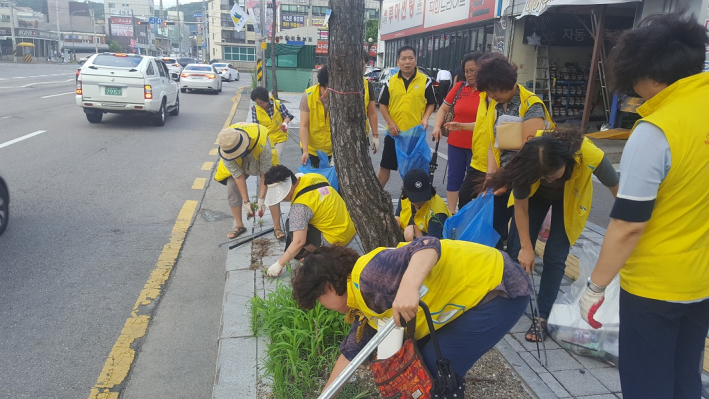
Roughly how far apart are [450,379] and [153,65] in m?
12.8

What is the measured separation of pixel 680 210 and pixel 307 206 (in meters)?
2.59

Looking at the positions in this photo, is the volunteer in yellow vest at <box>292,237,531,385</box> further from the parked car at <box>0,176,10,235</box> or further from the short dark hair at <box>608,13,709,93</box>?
the parked car at <box>0,176,10,235</box>

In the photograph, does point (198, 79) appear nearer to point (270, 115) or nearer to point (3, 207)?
point (270, 115)

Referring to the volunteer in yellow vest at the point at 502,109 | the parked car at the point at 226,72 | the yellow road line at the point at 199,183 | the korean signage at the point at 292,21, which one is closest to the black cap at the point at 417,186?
the volunteer in yellow vest at the point at 502,109

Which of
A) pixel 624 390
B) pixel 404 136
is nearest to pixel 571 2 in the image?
pixel 404 136

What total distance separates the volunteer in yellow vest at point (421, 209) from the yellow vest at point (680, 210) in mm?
2088

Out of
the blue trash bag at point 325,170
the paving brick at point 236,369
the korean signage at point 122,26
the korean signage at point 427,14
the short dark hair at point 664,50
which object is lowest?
the paving brick at point 236,369

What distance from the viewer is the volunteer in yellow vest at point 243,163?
16.5 ft

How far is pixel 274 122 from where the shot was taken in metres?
7.02

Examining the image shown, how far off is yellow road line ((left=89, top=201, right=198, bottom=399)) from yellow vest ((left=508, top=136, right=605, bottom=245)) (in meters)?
2.58

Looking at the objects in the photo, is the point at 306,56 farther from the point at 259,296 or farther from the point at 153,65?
the point at 259,296

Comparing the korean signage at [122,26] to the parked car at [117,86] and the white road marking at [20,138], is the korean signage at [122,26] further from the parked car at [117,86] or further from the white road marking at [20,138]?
the white road marking at [20,138]

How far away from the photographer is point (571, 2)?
968 cm

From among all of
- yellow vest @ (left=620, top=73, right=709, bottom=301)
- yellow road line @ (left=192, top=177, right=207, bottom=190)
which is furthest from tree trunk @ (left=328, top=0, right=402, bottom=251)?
yellow road line @ (left=192, top=177, right=207, bottom=190)
